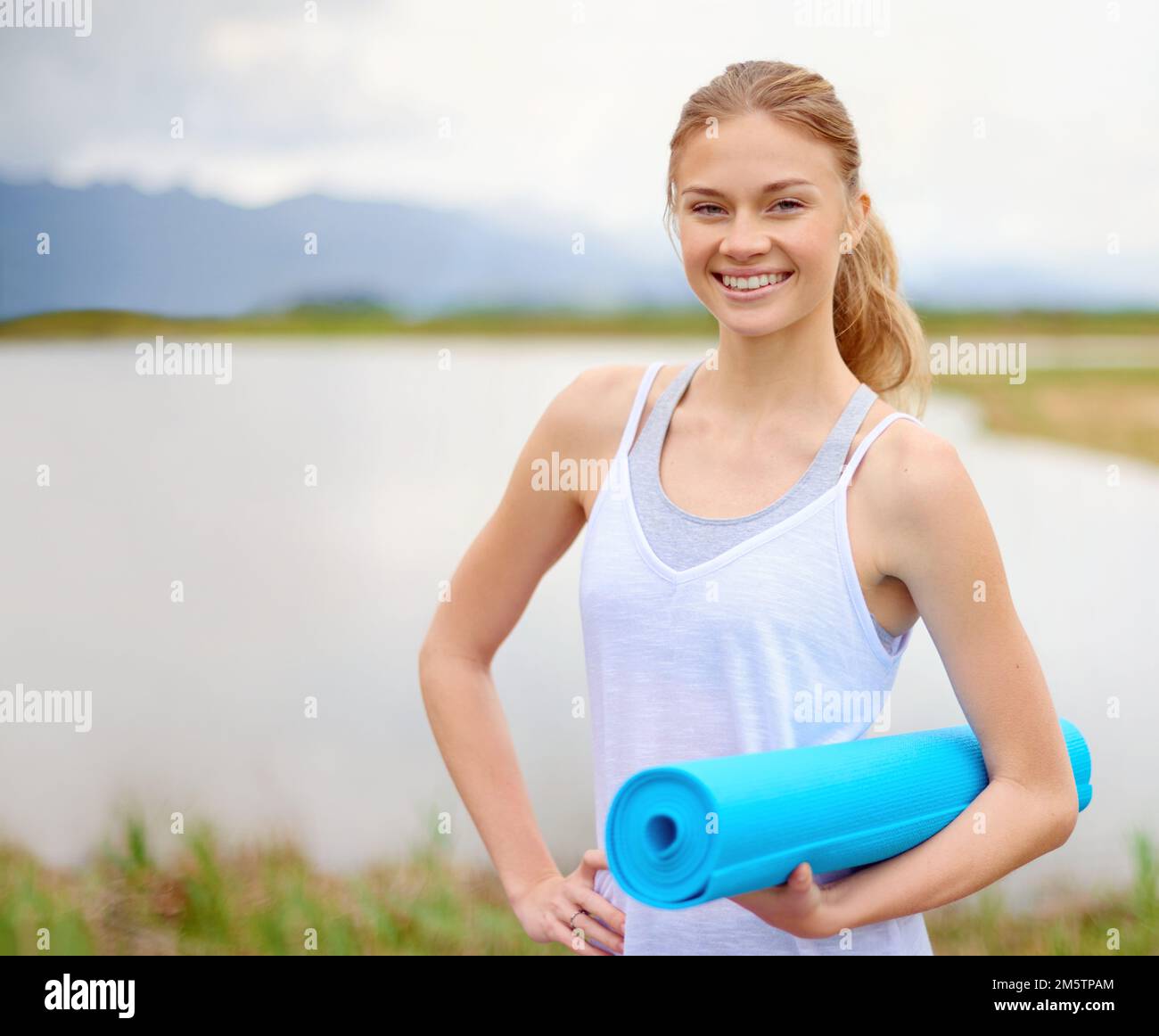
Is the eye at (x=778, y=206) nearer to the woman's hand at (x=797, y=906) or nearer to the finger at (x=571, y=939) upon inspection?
the woman's hand at (x=797, y=906)

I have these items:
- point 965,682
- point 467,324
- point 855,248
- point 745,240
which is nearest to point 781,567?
point 965,682

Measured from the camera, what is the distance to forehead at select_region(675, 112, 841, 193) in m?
1.19

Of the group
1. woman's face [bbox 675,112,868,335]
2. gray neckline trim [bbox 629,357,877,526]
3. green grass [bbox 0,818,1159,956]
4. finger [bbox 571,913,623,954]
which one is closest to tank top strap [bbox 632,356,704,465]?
gray neckline trim [bbox 629,357,877,526]

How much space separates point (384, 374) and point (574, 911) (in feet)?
4.86

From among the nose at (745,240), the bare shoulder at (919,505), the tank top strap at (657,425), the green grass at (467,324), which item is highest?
the green grass at (467,324)

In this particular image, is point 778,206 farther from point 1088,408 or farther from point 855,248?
point 1088,408

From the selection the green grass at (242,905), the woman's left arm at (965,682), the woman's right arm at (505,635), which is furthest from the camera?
the green grass at (242,905)

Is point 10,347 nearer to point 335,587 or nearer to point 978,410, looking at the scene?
point 335,587

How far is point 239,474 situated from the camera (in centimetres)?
256

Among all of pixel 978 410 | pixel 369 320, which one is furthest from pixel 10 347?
pixel 978 410

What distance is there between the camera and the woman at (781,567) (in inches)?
44.8

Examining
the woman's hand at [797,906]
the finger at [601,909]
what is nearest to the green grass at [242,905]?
the finger at [601,909]

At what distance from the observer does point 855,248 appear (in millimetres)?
1364

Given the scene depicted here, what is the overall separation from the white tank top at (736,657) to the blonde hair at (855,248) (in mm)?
224
